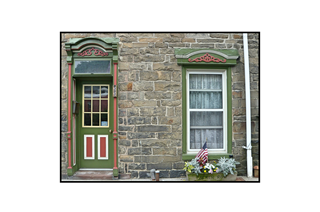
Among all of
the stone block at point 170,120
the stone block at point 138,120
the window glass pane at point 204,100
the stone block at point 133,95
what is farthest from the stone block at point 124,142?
the window glass pane at point 204,100

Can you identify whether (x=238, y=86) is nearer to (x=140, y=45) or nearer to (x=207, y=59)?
(x=207, y=59)

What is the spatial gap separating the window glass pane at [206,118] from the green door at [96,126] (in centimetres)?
199

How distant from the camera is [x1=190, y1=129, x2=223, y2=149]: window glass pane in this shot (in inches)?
187

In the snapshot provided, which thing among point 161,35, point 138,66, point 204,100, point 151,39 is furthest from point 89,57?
point 204,100

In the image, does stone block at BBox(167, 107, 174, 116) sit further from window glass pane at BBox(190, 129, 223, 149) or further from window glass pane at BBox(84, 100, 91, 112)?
window glass pane at BBox(84, 100, 91, 112)

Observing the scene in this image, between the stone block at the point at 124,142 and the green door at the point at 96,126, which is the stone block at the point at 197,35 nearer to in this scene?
the green door at the point at 96,126

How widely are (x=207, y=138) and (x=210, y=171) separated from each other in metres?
0.78

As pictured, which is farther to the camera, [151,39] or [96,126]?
[96,126]

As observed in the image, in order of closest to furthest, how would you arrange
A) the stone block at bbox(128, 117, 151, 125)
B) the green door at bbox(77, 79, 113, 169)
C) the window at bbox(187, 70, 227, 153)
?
1. the stone block at bbox(128, 117, 151, 125)
2. the window at bbox(187, 70, 227, 153)
3. the green door at bbox(77, 79, 113, 169)

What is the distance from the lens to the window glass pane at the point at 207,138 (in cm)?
475

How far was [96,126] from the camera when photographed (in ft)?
16.4

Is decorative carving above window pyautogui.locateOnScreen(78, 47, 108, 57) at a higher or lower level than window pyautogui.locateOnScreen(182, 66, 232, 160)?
higher

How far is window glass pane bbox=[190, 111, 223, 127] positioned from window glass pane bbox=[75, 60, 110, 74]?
2.26 meters

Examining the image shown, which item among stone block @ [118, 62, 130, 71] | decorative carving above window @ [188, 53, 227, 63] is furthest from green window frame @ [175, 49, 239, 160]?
stone block @ [118, 62, 130, 71]
